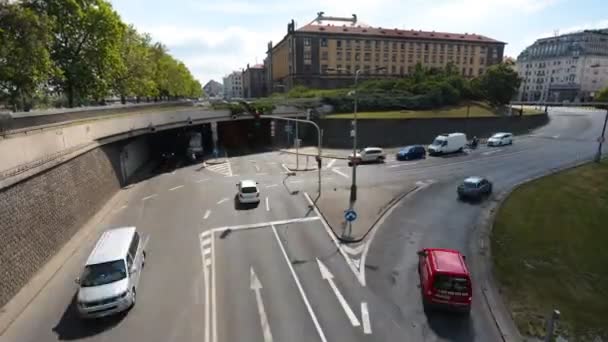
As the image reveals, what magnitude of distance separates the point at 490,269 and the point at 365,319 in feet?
27.2

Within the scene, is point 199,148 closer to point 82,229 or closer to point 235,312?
point 82,229

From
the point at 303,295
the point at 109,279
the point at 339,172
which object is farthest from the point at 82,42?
the point at 303,295

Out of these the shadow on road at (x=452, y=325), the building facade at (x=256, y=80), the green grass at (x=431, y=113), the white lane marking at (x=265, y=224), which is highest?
the building facade at (x=256, y=80)

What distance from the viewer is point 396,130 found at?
169ft

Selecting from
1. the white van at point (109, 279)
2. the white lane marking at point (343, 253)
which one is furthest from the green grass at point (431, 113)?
the white van at point (109, 279)

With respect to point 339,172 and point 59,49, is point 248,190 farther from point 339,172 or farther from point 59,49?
point 59,49

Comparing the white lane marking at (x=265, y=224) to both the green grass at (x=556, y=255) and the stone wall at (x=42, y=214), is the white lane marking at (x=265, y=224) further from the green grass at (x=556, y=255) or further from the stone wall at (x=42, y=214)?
the green grass at (x=556, y=255)

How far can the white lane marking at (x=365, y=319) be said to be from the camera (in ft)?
39.2

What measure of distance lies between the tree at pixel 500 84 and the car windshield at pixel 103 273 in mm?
76111

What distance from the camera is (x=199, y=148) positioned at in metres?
44.6

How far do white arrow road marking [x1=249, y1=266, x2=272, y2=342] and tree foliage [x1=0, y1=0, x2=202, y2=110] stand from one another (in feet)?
82.4

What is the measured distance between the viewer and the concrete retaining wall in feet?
167

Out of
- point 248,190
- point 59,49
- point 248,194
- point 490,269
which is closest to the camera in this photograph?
point 490,269

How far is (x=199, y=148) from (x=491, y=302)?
129 ft
